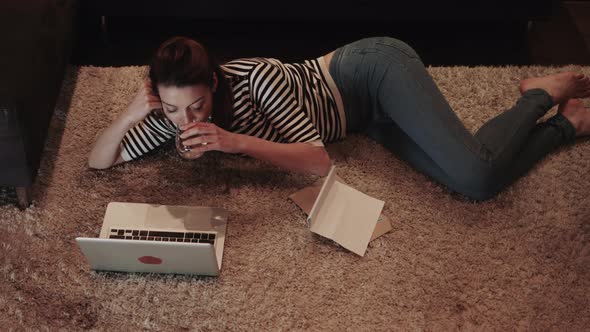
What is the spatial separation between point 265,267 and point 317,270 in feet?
0.44

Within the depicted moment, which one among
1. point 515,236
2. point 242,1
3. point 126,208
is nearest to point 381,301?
point 515,236

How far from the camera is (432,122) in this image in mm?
1789

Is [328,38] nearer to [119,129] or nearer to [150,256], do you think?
[119,129]

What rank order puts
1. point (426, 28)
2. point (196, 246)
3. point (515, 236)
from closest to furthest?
point (196, 246) → point (515, 236) → point (426, 28)

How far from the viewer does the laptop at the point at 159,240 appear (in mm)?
1559

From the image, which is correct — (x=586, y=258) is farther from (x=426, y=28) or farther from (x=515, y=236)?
(x=426, y=28)

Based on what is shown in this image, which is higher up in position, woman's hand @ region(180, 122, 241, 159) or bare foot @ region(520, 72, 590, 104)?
bare foot @ region(520, 72, 590, 104)

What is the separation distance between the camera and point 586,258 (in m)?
1.76

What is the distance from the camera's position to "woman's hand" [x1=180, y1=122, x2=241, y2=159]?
157 centimetres

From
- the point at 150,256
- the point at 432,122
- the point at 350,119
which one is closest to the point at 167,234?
the point at 150,256

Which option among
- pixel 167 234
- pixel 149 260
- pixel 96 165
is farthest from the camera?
pixel 96 165

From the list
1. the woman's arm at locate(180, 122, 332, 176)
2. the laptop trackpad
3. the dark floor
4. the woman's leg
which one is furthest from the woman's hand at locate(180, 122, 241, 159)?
the dark floor

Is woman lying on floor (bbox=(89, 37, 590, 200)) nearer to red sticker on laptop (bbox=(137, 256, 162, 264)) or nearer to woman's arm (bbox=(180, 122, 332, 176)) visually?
woman's arm (bbox=(180, 122, 332, 176))

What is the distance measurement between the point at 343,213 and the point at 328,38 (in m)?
0.91
